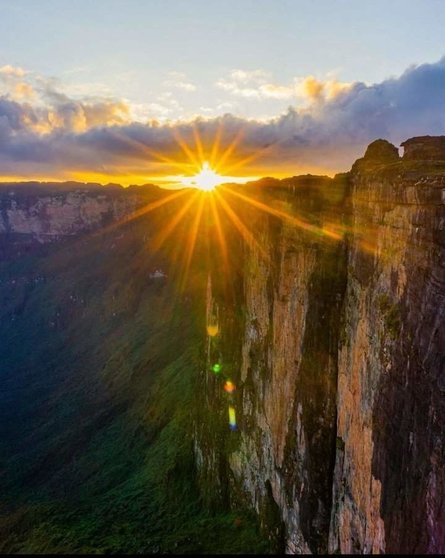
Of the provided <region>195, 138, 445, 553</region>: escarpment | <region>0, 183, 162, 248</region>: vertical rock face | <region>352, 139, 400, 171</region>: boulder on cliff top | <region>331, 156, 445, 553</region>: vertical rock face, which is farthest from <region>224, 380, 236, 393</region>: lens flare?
<region>0, 183, 162, 248</region>: vertical rock face

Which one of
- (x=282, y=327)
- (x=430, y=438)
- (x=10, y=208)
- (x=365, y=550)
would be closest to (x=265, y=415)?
(x=282, y=327)

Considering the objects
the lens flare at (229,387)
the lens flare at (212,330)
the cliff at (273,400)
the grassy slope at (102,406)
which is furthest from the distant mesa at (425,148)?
the lens flare at (212,330)

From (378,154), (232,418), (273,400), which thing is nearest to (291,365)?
(273,400)

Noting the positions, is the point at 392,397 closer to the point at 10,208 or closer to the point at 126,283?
the point at 126,283

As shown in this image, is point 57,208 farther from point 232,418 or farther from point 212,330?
point 232,418

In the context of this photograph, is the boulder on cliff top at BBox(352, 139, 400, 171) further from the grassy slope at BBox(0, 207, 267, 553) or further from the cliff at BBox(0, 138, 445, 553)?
the grassy slope at BBox(0, 207, 267, 553)

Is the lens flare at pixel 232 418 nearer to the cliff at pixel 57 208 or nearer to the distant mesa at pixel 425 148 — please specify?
the distant mesa at pixel 425 148
